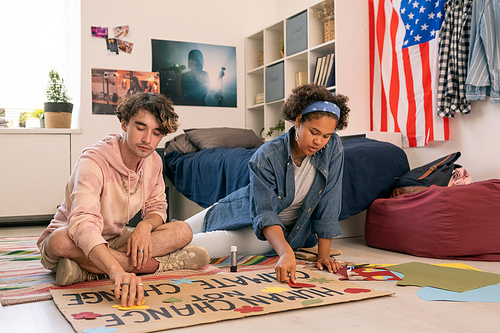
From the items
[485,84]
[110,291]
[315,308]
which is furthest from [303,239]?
[485,84]

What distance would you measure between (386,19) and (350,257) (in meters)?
2.07

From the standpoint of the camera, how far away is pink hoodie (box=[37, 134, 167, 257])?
1.36m

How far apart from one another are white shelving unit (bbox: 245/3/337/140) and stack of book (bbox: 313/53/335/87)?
0.21 feet

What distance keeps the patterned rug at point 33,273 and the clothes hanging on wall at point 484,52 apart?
160 cm

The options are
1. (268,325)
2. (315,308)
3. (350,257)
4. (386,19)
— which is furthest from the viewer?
(386,19)

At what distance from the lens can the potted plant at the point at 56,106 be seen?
3.98m

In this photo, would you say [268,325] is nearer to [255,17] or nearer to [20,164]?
[20,164]

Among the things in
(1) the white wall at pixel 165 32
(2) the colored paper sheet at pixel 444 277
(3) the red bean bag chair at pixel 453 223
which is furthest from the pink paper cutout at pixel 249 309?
(1) the white wall at pixel 165 32

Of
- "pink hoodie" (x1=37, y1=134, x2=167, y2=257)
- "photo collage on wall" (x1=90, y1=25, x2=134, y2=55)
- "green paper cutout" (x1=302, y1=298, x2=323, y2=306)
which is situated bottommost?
"green paper cutout" (x1=302, y1=298, x2=323, y2=306)

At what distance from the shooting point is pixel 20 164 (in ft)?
12.6

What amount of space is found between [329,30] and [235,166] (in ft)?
4.74

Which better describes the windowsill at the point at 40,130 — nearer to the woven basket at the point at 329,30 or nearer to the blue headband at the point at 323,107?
the woven basket at the point at 329,30

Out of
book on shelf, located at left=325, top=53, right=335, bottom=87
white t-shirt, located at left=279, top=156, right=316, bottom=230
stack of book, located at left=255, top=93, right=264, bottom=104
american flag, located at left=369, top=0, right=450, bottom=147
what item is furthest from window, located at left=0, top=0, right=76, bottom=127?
white t-shirt, located at left=279, top=156, right=316, bottom=230

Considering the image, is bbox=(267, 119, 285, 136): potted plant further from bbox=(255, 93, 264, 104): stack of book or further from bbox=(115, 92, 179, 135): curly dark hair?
bbox=(115, 92, 179, 135): curly dark hair
